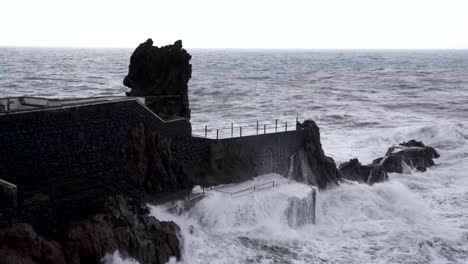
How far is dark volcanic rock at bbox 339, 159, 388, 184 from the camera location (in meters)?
29.1

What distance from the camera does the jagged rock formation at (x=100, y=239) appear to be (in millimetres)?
13672

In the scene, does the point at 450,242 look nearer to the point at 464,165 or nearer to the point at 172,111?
the point at 172,111

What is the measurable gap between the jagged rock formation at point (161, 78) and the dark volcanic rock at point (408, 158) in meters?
13.8

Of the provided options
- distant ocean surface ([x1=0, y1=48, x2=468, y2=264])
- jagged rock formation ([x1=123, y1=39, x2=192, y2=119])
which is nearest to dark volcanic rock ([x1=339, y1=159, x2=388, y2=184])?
distant ocean surface ([x1=0, y1=48, x2=468, y2=264])

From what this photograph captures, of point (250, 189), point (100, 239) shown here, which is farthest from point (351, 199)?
point (100, 239)

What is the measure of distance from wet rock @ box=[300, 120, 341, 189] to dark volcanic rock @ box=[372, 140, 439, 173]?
6.17 metres

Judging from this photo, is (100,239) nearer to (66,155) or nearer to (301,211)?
(66,155)

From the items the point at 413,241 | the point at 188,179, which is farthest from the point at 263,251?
the point at 413,241

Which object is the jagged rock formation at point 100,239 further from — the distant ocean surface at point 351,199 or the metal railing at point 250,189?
the metal railing at point 250,189

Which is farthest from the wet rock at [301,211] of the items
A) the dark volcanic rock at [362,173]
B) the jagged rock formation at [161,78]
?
the dark volcanic rock at [362,173]

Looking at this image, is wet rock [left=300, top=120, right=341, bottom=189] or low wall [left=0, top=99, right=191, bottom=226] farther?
wet rock [left=300, top=120, right=341, bottom=189]

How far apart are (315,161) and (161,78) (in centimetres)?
866

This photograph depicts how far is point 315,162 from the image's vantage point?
2686 cm

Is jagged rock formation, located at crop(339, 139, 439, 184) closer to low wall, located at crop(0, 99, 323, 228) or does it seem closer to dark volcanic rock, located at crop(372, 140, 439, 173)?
dark volcanic rock, located at crop(372, 140, 439, 173)
